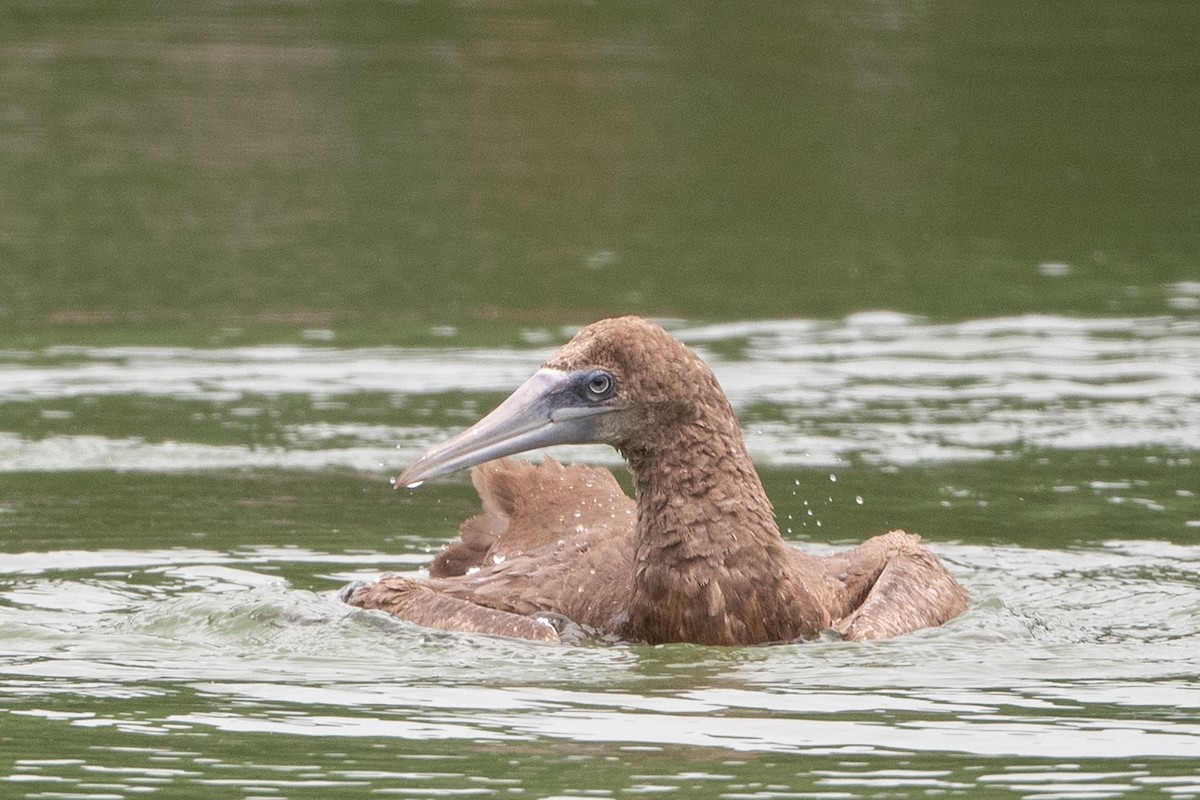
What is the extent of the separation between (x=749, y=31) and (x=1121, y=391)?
15.6m

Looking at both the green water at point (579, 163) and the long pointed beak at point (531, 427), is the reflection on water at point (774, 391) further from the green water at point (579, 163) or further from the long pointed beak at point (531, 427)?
the long pointed beak at point (531, 427)

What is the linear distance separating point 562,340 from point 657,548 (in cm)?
638

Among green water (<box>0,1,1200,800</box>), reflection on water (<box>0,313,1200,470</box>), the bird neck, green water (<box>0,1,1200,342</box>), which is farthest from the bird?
green water (<box>0,1,1200,342</box>)

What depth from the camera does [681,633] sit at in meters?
8.45

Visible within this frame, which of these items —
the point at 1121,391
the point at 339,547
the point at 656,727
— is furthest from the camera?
the point at 1121,391

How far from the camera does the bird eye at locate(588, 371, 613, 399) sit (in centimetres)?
850

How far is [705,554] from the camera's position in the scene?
8.39m

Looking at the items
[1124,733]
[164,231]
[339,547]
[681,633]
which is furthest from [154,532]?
[164,231]

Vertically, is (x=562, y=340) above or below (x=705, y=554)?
above

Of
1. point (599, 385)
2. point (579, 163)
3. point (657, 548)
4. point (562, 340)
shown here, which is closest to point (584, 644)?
point (657, 548)

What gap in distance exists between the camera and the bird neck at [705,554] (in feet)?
27.6

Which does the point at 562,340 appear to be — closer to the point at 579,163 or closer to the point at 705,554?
the point at 705,554

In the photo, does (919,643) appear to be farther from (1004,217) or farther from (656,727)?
(1004,217)

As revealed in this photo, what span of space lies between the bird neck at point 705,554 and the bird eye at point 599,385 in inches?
9.5
